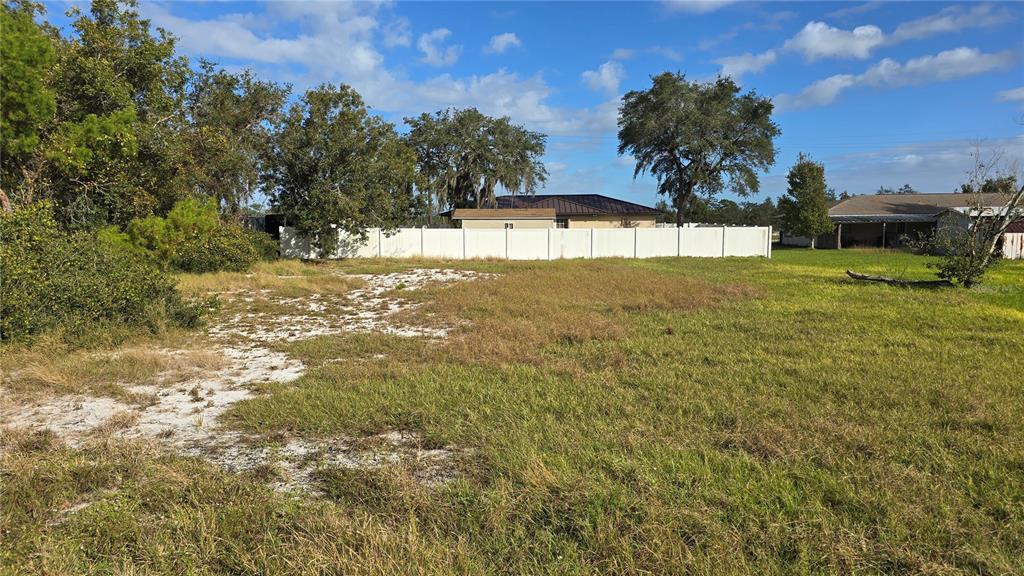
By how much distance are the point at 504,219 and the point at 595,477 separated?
31.2 meters

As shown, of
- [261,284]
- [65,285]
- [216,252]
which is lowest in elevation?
[261,284]

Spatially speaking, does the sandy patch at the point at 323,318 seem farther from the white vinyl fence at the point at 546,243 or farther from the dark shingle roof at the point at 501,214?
the dark shingle roof at the point at 501,214

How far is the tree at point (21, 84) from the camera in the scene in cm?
932

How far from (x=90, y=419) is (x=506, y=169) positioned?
1406 inches

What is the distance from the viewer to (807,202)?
34438 mm

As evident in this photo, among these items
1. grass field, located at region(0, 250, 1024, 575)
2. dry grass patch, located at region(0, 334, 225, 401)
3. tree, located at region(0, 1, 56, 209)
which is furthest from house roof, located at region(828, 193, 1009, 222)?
tree, located at region(0, 1, 56, 209)

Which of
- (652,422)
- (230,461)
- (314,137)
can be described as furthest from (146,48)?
(652,422)

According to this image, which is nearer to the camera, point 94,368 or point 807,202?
point 94,368

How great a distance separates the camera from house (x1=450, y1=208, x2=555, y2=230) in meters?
33.6

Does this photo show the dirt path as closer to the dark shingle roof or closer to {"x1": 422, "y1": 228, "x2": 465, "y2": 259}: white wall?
{"x1": 422, "y1": 228, "x2": 465, "y2": 259}: white wall

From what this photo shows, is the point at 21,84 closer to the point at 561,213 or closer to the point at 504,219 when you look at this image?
the point at 504,219

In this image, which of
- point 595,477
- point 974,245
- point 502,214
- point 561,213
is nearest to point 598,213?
point 561,213

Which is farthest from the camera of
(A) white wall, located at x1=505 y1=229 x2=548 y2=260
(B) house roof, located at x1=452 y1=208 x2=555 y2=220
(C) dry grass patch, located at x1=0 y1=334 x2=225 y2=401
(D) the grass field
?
(B) house roof, located at x1=452 y1=208 x2=555 y2=220

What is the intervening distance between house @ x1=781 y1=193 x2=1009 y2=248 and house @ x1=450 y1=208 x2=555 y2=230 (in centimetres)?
1953
